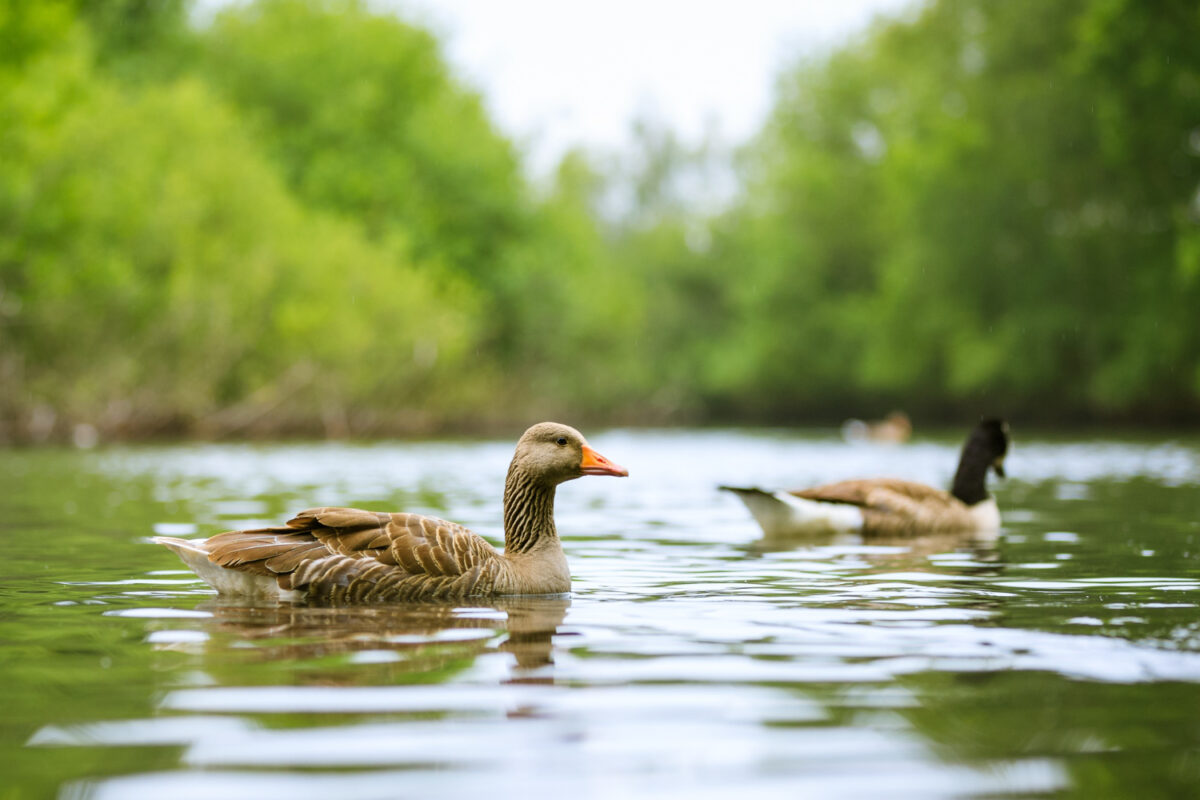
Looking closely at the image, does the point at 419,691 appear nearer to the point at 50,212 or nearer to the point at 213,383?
the point at 50,212

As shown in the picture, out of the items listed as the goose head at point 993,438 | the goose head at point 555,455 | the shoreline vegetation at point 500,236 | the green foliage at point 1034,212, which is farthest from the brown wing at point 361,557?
the green foliage at point 1034,212

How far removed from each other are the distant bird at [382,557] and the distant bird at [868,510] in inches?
176

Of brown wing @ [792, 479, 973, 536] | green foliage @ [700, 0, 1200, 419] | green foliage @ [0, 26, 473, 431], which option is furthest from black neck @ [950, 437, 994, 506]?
green foliage @ [0, 26, 473, 431]

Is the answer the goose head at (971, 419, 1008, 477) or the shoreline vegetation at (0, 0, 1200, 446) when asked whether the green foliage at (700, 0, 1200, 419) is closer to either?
the shoreline vegetation at (0, 0, 1200, 446)

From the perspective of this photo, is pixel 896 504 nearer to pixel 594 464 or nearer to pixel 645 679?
pixel 594 464

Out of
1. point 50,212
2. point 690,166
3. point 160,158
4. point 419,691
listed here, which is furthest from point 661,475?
→ point 690,166

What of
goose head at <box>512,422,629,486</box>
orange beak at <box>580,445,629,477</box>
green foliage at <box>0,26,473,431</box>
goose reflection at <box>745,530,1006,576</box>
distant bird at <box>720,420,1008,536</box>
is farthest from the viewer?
green foliage at <box>0,26,473,431</box>

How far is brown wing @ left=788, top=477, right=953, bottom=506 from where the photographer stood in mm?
14188

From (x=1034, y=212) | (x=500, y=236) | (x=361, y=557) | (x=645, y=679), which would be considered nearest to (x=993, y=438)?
(x=361, y=557)

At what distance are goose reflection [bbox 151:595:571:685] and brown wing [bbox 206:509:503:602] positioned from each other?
0.53 feet

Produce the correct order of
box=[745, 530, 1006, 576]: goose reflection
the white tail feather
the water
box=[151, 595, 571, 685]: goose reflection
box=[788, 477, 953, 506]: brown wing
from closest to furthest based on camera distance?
the water < box=[151, 595, 571, 685]: goose reflection < the white tail feather < box=[745, 530, 1006, 576]: goose reflection < box=[788, 477, 953, 506]: brown wing


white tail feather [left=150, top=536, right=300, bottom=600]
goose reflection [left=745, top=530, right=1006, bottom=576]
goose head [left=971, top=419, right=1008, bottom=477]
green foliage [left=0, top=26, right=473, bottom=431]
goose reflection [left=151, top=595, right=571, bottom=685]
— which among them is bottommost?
goose reflection [left=745, top=530, right=1006, bottom=576]

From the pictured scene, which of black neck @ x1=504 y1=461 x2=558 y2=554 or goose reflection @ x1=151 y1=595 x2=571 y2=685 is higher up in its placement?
black neck @ x1=504 y1=461 x2=558 y2=554

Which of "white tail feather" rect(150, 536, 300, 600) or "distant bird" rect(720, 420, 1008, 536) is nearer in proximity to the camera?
"white tail feather" rect(150, 536, 300, 600)
